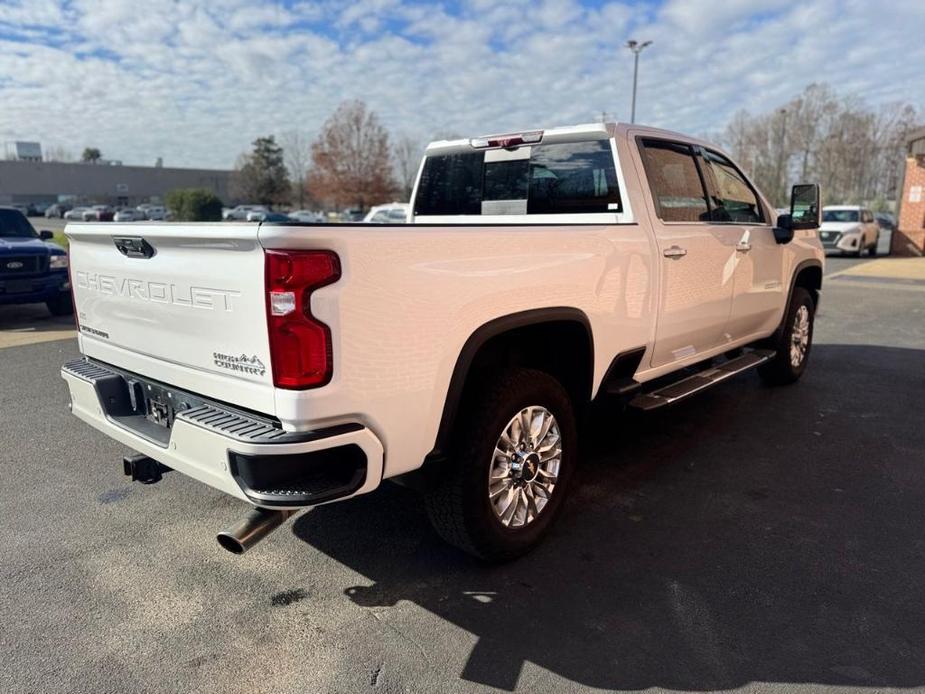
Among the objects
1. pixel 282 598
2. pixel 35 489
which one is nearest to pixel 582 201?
pixel 282 598

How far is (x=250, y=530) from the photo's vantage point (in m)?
2.46

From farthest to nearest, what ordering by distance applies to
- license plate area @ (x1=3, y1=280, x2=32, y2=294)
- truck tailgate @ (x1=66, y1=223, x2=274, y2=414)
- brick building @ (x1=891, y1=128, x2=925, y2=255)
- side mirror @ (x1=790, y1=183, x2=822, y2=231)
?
brick building @ (x1=891, y1=128, x2=925, y2=255)
license plate area @ (x1=3, y1=280, x2=32, y2=294)
side mirror @ (x1=790, y1=183, x2=822, y2=231)
truck tailgate @ (x1=66, y1=223, x2=274, y2=414)

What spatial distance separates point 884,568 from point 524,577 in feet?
5.58

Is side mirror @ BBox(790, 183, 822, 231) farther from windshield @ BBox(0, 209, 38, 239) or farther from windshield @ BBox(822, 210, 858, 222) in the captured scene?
windshield @ BBox(822, 210, 858, 222)

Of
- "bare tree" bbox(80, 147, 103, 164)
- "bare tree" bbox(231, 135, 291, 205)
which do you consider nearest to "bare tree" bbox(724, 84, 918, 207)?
"bare tree" bbox(231, 135, 291, 205)

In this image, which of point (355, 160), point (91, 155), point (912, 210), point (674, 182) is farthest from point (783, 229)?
point (91, 155)

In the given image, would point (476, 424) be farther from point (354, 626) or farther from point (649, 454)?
point (649, 454)

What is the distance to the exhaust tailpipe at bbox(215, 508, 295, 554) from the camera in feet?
7.95

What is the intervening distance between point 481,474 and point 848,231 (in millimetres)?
22725

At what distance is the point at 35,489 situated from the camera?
3.95 metres

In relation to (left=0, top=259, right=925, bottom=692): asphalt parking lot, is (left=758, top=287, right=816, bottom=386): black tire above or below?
Result: above

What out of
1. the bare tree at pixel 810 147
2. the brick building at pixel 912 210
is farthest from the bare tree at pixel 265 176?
the brick building at pixel 912 210

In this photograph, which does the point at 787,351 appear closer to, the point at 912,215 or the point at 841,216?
the point at 841,216

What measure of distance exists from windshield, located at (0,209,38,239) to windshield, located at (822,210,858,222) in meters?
23.1
